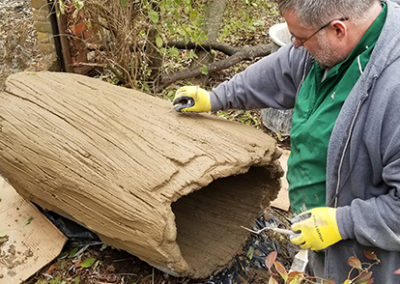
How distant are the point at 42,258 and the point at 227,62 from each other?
2.84 meters

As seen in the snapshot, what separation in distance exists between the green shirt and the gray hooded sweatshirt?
73 millimetres

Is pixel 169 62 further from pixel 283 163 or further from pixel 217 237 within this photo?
pixel 217 237

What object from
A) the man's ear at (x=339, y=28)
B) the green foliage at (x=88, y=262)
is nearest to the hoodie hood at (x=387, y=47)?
the man's ear at (x=339, y=28)

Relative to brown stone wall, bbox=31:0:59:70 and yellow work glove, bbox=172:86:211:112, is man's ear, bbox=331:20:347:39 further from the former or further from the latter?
brown stone wall, bbox=31:0:59:70

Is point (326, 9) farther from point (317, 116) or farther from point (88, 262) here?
point (88, 262)

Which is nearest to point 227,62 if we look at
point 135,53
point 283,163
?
point 135,53

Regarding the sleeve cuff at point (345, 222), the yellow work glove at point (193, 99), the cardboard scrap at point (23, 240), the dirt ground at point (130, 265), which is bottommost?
the dirt ground at point (130, 265)

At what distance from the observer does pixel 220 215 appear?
2.76 meters

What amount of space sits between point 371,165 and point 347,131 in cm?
18

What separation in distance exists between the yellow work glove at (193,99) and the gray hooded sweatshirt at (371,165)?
61cm

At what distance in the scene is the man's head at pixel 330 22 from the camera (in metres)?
1.53

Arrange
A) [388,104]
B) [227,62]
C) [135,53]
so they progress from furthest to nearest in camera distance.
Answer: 1. [227,62]
2. [135,53]
3. [388,104]

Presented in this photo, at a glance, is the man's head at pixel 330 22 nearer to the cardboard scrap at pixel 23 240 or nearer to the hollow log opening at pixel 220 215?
the hollow log opening at pixel 220 215

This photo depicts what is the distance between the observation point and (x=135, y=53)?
3.85 m
